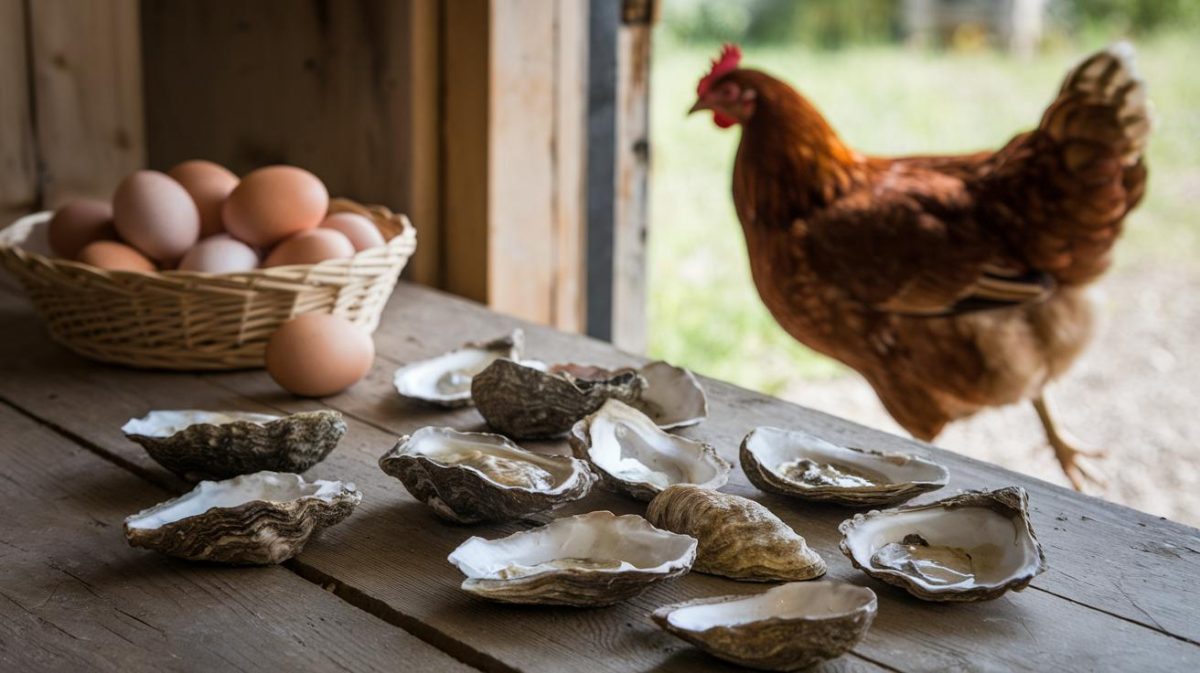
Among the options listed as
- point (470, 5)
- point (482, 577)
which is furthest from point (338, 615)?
point (470, 5)

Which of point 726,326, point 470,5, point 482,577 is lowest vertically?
point 726,326

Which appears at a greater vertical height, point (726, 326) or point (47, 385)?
point (47, 385)

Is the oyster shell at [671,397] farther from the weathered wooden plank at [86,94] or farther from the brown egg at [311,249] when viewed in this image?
the weathered wooden plank at [86,94]

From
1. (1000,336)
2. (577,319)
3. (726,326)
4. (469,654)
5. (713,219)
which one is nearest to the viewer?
(469,654)

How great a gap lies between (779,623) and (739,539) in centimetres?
16

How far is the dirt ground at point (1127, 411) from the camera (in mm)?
3113

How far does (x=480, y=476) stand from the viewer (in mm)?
962

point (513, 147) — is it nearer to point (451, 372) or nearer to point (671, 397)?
point (451, 372)

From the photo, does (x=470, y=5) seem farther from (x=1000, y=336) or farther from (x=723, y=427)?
(x=1000, y=336)

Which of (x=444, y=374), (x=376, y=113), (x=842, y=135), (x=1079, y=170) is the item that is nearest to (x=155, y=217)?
(x=444, y=374)

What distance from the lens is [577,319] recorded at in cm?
218

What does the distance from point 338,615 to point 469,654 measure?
13cm

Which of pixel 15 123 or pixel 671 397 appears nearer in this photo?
pixel 671 397

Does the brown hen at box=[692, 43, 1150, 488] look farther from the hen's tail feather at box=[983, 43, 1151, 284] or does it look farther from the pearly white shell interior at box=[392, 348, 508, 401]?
the pearly white shell interior at box=[392, 348, 508, 401]
